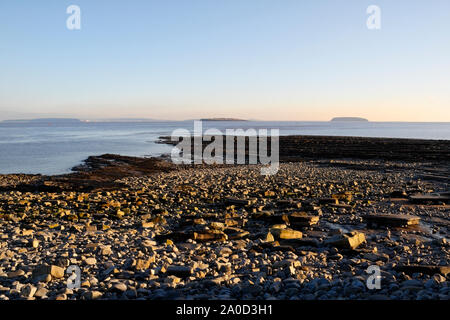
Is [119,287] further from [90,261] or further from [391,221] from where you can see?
[391,221]

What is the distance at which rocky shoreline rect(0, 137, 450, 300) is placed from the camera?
22.8ft

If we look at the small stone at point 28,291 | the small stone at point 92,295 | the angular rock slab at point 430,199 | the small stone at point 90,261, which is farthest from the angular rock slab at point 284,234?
the angular rock slab at point 430,199

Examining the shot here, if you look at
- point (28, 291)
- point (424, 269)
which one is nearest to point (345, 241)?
point (424, 269)

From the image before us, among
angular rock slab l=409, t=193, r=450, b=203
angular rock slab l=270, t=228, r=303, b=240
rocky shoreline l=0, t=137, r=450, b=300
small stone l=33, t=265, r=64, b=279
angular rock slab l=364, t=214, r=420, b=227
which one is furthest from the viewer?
angular rock slab l=409, t=193, r=450, b=203

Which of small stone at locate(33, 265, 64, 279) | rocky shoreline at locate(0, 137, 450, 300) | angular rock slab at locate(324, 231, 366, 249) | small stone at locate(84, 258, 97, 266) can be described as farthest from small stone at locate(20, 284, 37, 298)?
angular rock slab at locate(324, 231, 366, 249)

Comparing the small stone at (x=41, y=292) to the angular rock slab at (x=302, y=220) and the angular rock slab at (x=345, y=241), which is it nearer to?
the angular rock slab at (x=345, y=241)

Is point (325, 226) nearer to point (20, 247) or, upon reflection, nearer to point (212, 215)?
point (212, 215)

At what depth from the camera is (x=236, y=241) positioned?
10.3 m

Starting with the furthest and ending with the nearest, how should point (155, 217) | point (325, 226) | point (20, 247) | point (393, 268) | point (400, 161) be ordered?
point (400, 161), point (155, 217), point (325, 226), point (20, 247), point (393, 268)

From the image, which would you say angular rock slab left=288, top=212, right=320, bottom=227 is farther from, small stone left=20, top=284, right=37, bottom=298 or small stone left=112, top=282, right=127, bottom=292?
small stone left=20, top=284, right=37, bottom=298

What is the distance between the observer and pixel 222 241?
1035 centimetres
